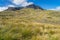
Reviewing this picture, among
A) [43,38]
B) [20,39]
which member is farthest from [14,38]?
[43,38]

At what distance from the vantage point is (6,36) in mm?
8539

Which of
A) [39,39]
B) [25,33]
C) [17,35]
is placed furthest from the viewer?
[25,33]

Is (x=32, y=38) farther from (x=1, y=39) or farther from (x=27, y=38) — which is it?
(x=1, y=39)

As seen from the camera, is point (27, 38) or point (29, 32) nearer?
point (27, 38)

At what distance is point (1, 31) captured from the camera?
378 inches

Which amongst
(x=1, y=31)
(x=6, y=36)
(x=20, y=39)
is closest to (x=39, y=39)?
(x=20, y=39)

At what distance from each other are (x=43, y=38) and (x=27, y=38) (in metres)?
0.81

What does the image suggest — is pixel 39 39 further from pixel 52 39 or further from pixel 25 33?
pixel 25 33

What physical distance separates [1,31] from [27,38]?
64.7 inches

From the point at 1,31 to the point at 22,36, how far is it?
1.26 meters

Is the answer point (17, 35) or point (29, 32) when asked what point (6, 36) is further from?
point (29, 32)

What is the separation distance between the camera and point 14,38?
8.55m

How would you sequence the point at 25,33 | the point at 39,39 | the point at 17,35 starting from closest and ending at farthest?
the point at 39,39
the point at 17,35
the point at 25,33

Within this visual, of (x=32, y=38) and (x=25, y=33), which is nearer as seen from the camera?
(x=32, y=38)
